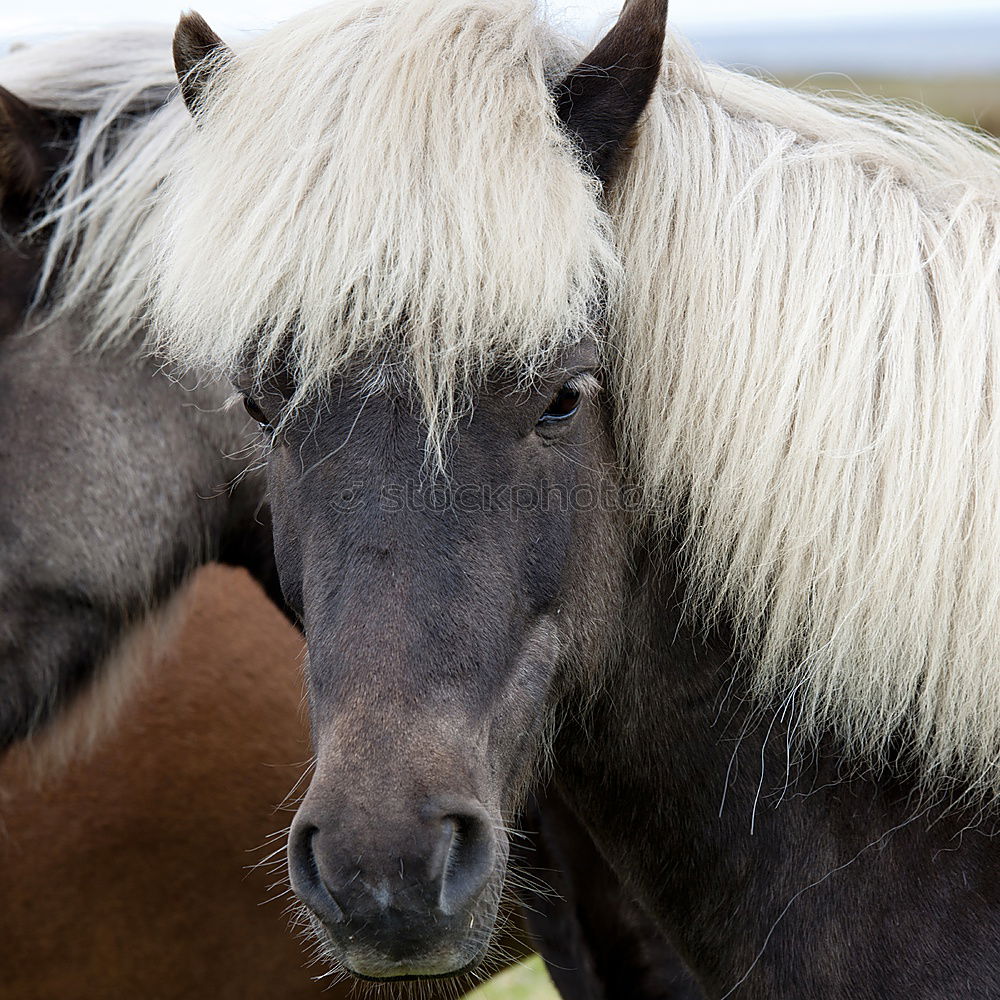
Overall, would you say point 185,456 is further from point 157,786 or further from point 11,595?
point 157,786

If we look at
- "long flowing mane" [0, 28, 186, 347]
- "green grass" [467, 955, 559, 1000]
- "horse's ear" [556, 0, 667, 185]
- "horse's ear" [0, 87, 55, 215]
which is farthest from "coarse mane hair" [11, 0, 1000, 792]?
"green grass" [467, 955, 559, 1000]

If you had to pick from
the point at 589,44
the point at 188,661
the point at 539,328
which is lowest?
the point at 188,661

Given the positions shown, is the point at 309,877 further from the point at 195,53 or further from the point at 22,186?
the point at 22,186

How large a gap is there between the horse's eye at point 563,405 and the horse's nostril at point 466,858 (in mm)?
540

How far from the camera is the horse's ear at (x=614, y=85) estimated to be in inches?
60.1

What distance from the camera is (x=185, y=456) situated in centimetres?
242

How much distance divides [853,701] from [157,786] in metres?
2.16

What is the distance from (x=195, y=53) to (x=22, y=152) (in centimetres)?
82

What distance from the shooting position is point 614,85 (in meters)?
1.57

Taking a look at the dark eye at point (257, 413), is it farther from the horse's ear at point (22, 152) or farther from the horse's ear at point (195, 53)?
the horse's ear at point (22, 152)

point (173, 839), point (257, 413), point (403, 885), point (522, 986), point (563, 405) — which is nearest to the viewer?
point (403, 885)

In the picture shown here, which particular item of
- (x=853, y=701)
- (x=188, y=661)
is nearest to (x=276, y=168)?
(x=853, y=701)

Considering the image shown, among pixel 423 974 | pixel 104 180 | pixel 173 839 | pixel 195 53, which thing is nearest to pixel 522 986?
pixel 173 839

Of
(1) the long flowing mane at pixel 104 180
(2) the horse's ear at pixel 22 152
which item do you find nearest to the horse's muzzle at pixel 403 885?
(1) the long flowing mane at pixel 104 180
